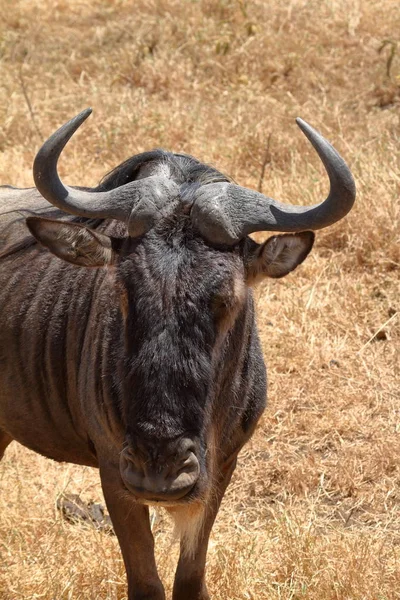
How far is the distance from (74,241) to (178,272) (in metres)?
0.58

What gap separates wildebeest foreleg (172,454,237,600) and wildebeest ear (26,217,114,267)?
1.08 m

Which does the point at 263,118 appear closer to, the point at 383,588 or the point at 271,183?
the point at 271,183

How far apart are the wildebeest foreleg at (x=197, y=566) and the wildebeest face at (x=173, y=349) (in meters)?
0.52

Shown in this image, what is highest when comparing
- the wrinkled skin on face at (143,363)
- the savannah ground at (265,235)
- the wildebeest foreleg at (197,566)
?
the wrinkled skin on face at (143,363)

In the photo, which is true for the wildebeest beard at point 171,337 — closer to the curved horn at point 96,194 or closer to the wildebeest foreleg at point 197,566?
the curved horn at point 96,194

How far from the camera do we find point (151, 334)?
11.0ft

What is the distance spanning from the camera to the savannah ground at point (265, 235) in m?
4.70

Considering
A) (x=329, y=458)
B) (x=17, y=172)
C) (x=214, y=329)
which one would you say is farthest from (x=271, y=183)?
(x=214, y=329)

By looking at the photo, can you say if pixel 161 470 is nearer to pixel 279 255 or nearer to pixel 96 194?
pixel 279 255

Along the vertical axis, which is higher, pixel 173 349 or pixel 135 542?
pixel 173 349

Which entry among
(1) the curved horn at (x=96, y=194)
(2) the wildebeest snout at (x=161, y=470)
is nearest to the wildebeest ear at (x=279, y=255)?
(1) the curved horn at (x=96, y=194)

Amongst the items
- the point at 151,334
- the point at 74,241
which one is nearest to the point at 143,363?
the point at 151,334

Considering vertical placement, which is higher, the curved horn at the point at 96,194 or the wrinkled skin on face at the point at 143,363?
the curved horn at the point at 96,194

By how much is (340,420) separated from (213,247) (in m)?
2.88
